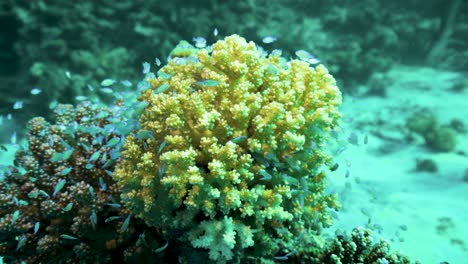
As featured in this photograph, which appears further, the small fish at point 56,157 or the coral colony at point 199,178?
the small fish at point 56,157

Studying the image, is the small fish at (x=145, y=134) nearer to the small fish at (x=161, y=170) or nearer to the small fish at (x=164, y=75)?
the small fish at (x=161, y=170)

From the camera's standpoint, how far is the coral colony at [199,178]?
300 centimetres

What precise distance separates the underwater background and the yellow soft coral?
4.45 ft

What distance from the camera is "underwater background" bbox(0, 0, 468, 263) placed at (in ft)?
22.1

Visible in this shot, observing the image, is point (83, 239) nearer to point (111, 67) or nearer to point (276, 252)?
point (276, 252)

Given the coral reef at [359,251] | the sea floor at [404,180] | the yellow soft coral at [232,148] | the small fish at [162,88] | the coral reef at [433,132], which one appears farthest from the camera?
the coral reef at [433,132]

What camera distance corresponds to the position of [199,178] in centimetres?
282

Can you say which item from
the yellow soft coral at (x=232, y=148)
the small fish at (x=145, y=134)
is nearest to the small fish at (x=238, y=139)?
the yellow soft coral at (x=232, y=148)

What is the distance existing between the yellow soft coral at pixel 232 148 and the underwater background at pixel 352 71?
1356mm

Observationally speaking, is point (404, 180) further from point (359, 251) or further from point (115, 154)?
point (115, 154)

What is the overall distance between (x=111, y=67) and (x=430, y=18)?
1187 cm

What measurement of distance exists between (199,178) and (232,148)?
37cm

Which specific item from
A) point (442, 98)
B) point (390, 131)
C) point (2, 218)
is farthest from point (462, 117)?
point (2, 218)

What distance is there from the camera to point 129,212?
3.45 m
